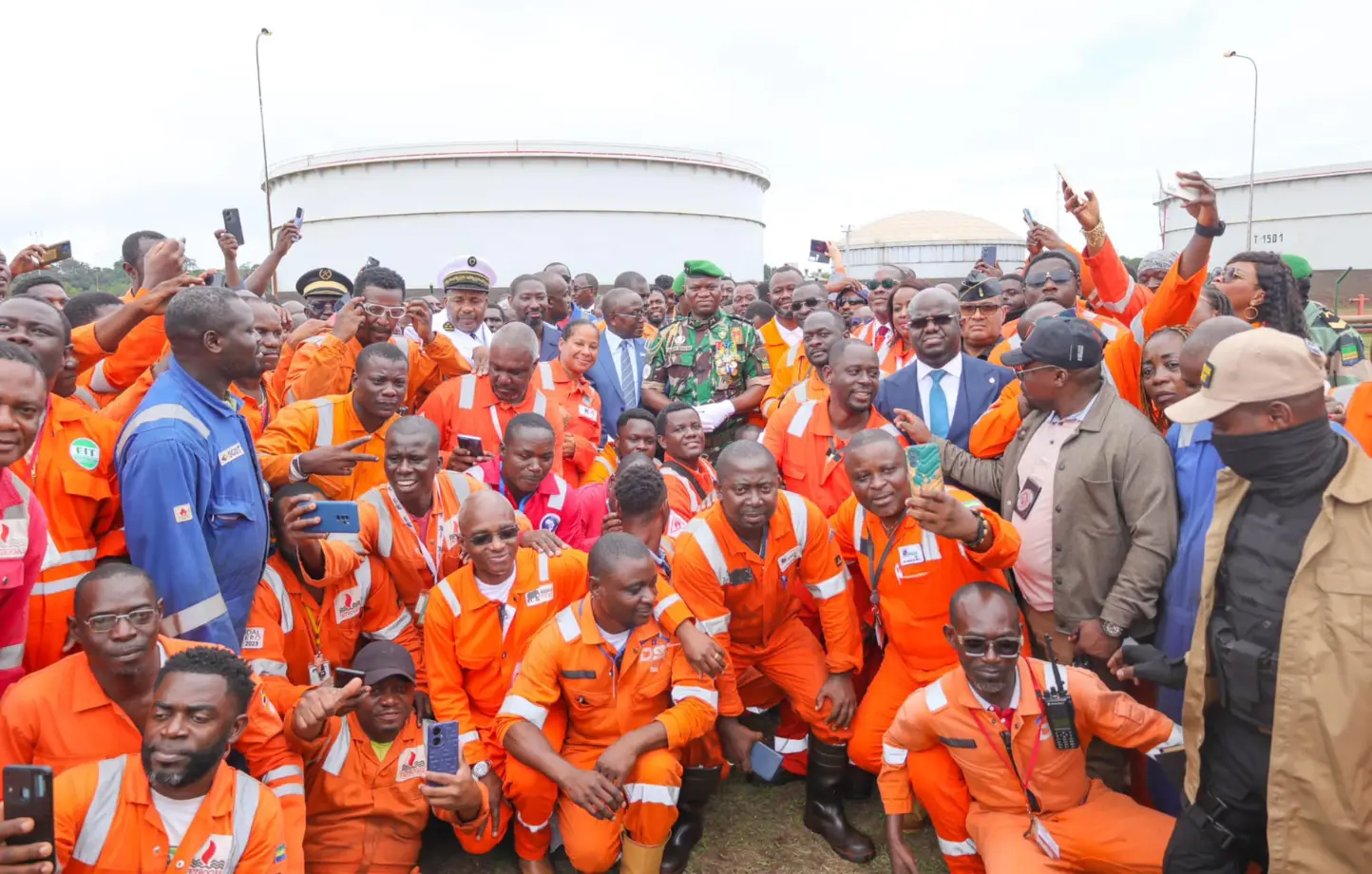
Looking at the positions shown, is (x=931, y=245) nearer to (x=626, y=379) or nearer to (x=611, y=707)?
(x=626, y=379)

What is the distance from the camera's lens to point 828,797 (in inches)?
179

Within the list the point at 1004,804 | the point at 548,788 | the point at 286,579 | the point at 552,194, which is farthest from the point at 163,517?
the point at 552,194

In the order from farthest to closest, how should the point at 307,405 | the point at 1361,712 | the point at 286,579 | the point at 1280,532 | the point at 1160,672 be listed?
1. the point at 307,405
2. the point at 286,579
3. the point at 1160,672
4. the point at 1280,532
5. the point at 1361,712

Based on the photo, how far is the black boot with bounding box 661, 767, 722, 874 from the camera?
438 cm

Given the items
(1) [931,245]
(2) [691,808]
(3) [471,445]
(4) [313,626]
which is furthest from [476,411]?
(1) [931,245]

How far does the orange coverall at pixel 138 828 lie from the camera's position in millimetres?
3010

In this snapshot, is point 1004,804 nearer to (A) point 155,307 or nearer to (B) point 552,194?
(A) point 155,307

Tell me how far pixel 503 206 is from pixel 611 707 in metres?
38.4

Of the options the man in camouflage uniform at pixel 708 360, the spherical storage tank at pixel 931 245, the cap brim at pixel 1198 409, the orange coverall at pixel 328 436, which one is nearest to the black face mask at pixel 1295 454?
the cap brim at pixel 1198 409

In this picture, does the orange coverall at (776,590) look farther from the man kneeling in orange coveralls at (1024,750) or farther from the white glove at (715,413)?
the white glove at (715,413)

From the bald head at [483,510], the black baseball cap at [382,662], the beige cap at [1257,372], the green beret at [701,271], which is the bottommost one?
the black baseball cap at [382,662]

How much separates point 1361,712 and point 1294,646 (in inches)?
9.8

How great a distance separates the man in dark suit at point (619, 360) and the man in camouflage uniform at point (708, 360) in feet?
0.58

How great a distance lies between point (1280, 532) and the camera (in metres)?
2.88
